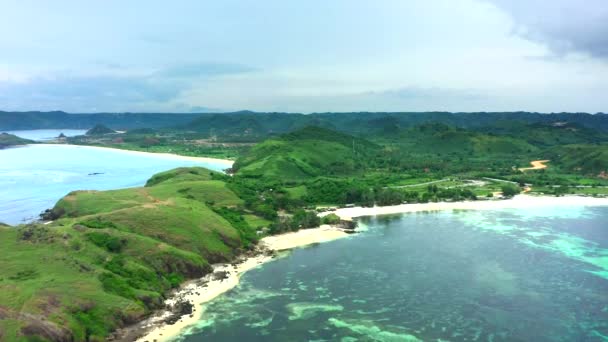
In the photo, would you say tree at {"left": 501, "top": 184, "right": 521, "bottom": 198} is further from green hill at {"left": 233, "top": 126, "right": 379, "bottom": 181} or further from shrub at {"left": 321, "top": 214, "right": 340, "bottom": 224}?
shrub at {"left": 321, "top": 214, "right": 340, "bottom": 224}

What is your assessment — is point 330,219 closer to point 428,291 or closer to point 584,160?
point 428,291

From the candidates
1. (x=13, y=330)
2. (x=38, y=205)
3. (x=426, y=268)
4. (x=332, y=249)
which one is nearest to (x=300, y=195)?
(x=332, y=249)

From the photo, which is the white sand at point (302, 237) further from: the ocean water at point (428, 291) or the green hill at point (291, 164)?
the green hill at point (291, 164)

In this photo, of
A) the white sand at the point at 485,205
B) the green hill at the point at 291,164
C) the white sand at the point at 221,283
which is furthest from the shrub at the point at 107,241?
the green hill at the point at 291,164

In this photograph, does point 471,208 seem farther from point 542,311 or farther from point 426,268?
point 542,311

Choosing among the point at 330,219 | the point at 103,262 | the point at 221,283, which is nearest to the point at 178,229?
the point at 221,283

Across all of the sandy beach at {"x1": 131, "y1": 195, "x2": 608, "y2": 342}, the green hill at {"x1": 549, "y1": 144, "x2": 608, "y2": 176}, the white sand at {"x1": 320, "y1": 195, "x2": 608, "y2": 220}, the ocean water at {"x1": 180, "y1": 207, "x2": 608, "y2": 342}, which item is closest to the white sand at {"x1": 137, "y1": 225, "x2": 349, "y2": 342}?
the sandy beach at {"x1": 131, "y1": 195, "x2": 608, "y2": 342}
